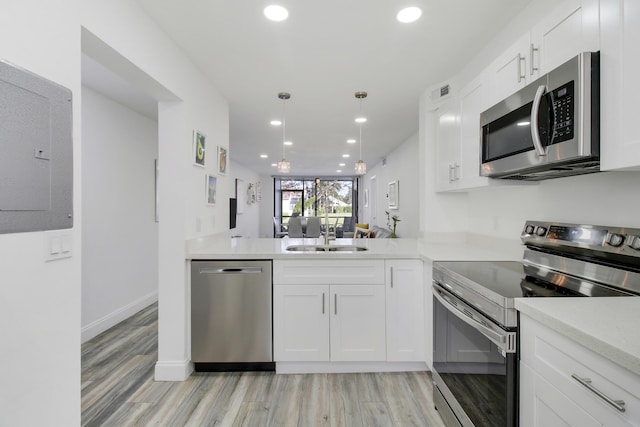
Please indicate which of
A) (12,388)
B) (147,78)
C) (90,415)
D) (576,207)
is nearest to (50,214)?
(12,388)

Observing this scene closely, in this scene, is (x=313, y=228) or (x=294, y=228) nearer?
(x=294, y=228)

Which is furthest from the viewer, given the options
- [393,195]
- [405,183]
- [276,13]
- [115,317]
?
[393,195]

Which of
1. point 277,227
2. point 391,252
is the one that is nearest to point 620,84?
point 391,252

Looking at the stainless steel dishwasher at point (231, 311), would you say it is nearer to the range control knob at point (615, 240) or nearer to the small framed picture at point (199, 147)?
the small framed picture at point (199, 147)

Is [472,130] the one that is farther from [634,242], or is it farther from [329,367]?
[329,367]

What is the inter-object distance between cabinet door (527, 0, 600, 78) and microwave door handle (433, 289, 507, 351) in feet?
3.69

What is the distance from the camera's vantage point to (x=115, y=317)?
3.40 metres

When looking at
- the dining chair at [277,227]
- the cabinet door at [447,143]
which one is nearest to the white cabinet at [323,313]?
the cabinet door at [447,143]

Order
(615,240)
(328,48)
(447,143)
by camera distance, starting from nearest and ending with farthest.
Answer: (615,240)
(328,48)
(447,143)

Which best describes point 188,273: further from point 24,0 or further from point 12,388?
point 24,0

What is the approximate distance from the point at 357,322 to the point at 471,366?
100cm

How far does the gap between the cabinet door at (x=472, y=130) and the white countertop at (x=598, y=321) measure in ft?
3.22

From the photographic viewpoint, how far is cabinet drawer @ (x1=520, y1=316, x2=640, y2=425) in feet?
2.43

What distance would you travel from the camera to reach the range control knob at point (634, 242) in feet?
3.91
